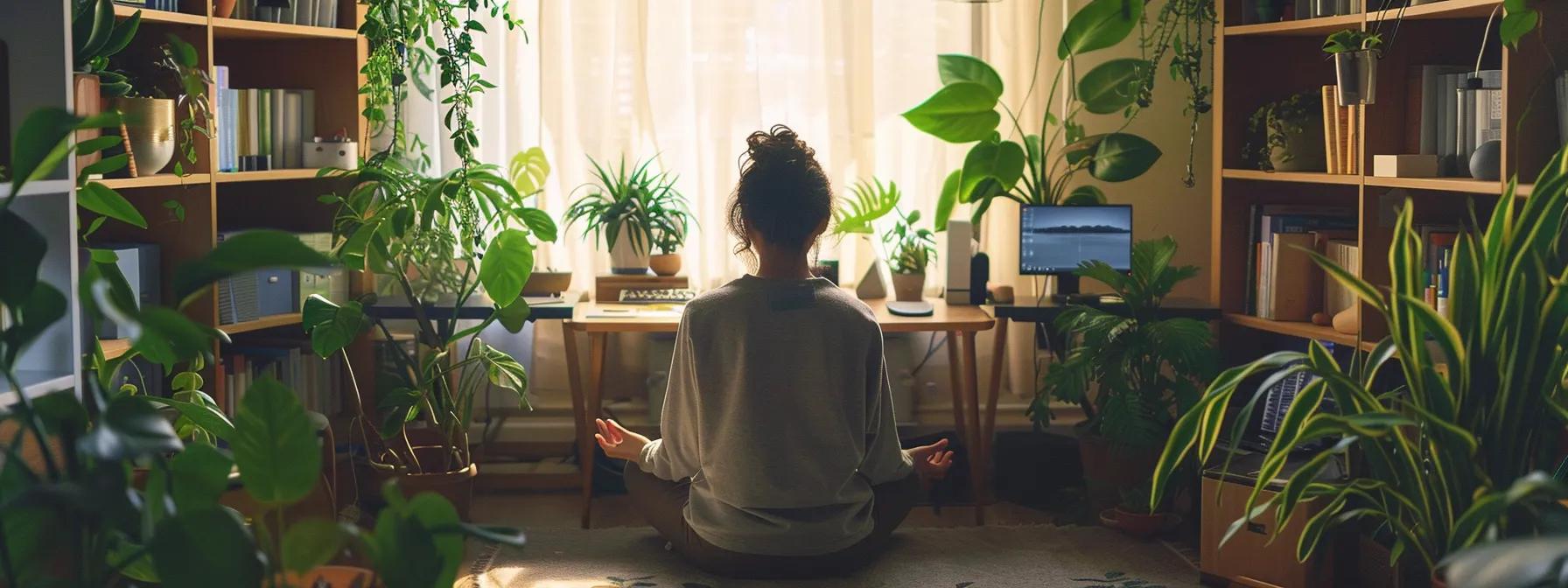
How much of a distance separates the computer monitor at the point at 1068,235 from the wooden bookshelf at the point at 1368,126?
0.28 meters

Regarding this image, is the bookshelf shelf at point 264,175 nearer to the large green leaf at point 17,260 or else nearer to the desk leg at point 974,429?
the desk leg at point 974,429

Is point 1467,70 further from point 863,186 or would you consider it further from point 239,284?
point 239,284

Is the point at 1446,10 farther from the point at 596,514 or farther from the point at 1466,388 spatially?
the point at 596,514

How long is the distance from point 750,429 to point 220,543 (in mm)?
1879

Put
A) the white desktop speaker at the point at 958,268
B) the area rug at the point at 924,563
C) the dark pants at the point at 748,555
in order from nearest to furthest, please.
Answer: the dark pants at the point at 748,555
the area rug at the point at 924,563
the white desktop speaker at the point at 958,268

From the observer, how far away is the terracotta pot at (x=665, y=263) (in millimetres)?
4367

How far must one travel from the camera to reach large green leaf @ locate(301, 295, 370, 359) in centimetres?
363

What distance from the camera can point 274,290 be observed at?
158 inches

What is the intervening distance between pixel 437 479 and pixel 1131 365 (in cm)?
184

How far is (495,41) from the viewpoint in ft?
14.8

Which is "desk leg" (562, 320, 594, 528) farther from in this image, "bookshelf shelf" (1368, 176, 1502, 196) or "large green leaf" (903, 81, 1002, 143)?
"bookshelf shelf" (1368, 176, 1502, 196)

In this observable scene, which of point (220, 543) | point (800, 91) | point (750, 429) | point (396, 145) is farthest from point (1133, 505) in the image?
point (220, 543)

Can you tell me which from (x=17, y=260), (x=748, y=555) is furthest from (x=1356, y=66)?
(x=17, y=260)

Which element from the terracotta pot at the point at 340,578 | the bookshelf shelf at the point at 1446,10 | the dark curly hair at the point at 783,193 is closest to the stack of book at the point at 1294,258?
the bookshelf shelf at the point at 1446,10
